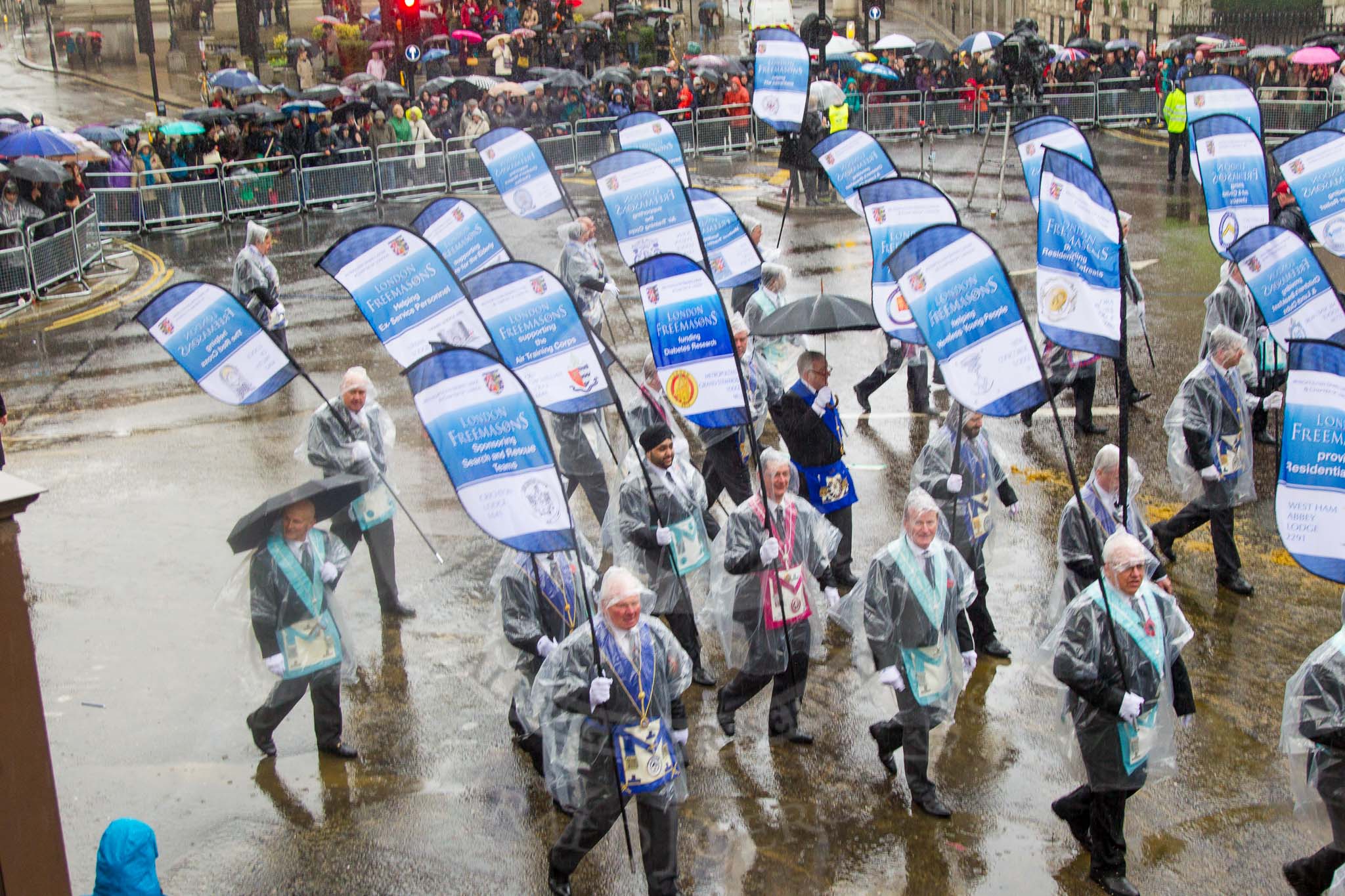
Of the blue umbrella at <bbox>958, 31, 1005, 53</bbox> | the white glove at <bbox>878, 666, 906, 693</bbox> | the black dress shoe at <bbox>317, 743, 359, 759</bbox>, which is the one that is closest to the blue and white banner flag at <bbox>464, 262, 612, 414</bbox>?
the black dress shoe at <bbox>317, 743, 359, 759</bbox>

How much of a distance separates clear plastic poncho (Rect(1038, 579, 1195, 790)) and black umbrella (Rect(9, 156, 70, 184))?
14.6 metres

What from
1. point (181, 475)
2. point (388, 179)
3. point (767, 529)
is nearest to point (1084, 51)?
point (388, 179)

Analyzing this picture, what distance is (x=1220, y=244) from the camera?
40.6ft

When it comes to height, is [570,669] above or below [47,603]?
above

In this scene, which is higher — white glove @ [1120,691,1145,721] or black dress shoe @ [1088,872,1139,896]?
white glove @ [1120,691,1145,721]

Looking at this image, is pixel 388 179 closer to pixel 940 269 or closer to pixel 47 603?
pixel 47 603

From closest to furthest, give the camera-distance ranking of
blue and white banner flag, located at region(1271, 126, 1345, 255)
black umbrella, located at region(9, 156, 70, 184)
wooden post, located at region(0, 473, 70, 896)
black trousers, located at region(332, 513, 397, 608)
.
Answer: wooden post, located at region(0, 473, 70, 896) → black trousers, located at region(332, 513, 397, 608) → blue and white banner flag, located at region(1271, 126, 1345, 255) → black umbrella, located at region(9, 156, 70, 184)

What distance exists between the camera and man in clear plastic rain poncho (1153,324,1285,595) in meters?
9.06

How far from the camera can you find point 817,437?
9078mm

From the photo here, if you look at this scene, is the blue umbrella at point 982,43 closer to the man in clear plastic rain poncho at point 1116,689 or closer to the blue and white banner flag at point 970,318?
the blue and white banner flag at point 970,318

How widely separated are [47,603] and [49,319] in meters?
8.48

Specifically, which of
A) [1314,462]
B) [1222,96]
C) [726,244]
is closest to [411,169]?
[726,244]

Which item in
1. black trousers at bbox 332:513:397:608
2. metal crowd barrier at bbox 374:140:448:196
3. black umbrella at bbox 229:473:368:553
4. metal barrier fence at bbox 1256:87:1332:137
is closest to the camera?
black umbrella at bbox 229:473:368:553

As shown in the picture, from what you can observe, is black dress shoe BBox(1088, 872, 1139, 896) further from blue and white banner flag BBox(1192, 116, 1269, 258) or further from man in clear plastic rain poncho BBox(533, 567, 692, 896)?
blue and white banner flag BBox(1192, 116, 1269, 258)
